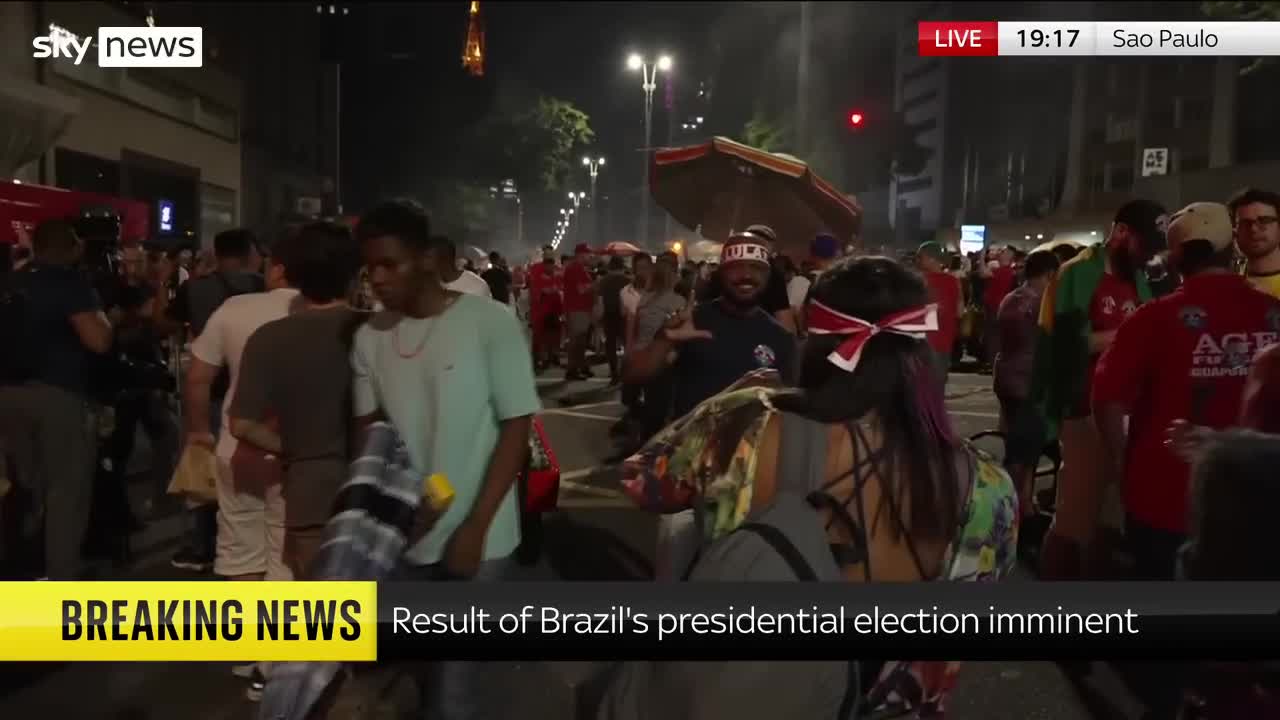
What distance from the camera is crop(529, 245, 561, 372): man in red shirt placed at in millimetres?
18828

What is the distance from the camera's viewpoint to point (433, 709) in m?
3.38

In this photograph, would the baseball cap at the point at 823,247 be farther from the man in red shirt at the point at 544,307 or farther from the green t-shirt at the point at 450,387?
the man in red shirt at the point at 544,307

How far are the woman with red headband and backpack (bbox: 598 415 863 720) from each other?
8cm

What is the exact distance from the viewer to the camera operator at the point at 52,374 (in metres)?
5.67

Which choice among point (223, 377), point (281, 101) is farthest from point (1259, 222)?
point (281, 101)

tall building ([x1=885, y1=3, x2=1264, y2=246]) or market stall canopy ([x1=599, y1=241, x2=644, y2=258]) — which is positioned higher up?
tall building ([x1=885, y1=3, x2=1264, y2=246])

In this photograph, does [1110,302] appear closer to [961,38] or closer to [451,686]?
[961,38]

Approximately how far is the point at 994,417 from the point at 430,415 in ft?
35.0

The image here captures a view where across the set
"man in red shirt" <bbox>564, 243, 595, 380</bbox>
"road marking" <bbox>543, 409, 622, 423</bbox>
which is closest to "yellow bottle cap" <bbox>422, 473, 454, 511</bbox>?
"road marking" <bbox>543, 409, 622, 423</bbox>

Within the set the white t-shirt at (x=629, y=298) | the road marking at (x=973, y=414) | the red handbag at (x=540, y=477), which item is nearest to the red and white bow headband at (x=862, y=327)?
the red handbag at (x=540, y=477)

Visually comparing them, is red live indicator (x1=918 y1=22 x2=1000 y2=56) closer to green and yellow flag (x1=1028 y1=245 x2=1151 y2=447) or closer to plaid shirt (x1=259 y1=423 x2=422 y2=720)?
green and yellow flag (x1=1028 y1=245 x2=1151 y2=447)

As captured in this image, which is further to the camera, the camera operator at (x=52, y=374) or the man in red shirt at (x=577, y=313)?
the man in red shirt at (x=577, y=313)

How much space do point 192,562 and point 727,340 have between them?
3387 millimetres

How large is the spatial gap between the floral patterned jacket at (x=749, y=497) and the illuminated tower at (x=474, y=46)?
16.2m
